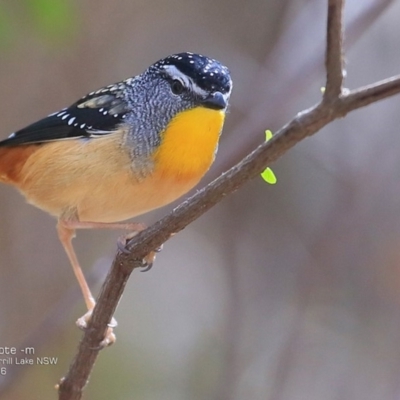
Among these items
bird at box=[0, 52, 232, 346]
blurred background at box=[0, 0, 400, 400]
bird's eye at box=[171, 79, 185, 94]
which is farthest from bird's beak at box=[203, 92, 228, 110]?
blurred background at box=[0, 0, 400, 400]

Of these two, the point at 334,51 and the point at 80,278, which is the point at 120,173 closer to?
the point at 80,278

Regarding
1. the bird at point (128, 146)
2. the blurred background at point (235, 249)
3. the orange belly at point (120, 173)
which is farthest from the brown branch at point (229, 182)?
the blurred background at point (235, 249)

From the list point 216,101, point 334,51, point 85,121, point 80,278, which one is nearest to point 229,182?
point 334,51

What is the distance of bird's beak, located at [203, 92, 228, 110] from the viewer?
1.86 meters

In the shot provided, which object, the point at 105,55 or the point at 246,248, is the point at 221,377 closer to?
the point at 246,248

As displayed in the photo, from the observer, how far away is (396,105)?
393 cm

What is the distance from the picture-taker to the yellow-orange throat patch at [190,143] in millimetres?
1921

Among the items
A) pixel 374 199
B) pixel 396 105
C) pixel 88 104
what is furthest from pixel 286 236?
pixel 88 104

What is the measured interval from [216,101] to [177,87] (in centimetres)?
23

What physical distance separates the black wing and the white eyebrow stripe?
0.18 m

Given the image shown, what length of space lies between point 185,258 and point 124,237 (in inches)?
103

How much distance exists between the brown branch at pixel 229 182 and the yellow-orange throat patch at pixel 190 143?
363 mm

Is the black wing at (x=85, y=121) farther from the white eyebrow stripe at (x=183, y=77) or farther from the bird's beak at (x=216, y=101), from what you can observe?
the bird's beak at (x=216, y=101)

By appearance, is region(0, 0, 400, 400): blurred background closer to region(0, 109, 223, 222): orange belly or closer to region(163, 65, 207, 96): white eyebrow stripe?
region(163, 65, 207, 96): white eyebrow stripe
